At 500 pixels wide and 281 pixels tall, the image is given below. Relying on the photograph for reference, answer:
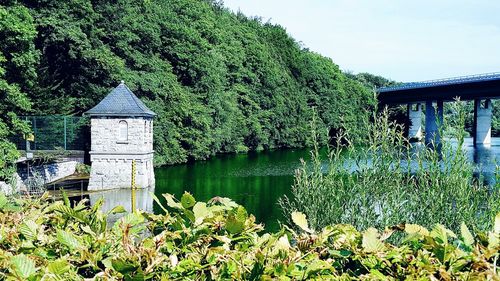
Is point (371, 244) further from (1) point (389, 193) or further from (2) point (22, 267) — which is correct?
(1) point (389, 193)

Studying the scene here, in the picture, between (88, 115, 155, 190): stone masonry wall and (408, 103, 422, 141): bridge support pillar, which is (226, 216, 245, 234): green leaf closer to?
(88, 115, 155, 190): stone masonry wall

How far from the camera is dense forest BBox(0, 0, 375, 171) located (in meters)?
21.4

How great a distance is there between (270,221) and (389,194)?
10404 millimetres

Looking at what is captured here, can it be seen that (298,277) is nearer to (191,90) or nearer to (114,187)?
(114,187)

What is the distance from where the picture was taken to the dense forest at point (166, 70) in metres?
21.4

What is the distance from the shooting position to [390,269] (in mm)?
2010

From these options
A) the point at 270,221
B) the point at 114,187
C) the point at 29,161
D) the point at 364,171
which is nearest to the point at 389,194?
the point at 364,171

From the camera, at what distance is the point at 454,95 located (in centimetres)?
5369

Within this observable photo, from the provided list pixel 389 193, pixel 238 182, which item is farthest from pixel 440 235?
pixel 238 182

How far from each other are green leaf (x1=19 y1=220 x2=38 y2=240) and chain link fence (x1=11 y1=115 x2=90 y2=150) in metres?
25.7

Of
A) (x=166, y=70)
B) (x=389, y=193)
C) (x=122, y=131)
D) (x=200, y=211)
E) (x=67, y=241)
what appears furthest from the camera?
(x=166, y=70)

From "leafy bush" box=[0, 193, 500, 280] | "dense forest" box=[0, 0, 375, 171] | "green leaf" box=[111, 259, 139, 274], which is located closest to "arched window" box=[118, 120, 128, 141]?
"dense forest" box=[0, 0, 375, 171]

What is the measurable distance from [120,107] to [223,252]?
78.0ft

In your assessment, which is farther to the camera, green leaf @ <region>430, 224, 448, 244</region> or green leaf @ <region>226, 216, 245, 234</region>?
green leaf @ <region>226, 216, 245, 234</region>
